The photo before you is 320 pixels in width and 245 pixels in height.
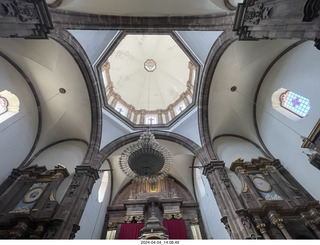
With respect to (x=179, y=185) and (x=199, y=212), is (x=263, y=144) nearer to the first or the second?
(x=199, y=212)

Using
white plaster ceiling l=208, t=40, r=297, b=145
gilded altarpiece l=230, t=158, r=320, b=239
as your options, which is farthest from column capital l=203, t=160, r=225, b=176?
white plaster ceiling l=208, t=40, r=297, b=145

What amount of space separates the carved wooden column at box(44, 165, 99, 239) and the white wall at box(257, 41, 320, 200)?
9.12m

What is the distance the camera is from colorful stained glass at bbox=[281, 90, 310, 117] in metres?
7.23

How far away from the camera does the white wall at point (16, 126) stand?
24.9 feet

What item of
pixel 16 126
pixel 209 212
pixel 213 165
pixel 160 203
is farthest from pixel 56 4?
pixel 209 212

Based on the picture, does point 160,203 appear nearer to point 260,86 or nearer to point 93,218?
point 93,218

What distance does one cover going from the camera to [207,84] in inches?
368

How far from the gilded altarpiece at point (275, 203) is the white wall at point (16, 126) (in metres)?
10.4

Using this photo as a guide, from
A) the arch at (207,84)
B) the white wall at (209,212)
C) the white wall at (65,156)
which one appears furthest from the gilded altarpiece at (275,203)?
the white wall at (65,156)

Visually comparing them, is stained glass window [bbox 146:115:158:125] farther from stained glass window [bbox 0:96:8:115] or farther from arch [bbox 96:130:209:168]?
stained glass window [bbox 0:96:8:115]

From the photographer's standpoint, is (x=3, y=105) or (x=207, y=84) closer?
(x=3, y=105)

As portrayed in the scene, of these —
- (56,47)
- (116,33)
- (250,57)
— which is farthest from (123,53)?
(250,57)

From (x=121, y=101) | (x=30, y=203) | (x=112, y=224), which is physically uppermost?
(x=121, y=101)

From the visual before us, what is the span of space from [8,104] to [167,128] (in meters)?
8.32
